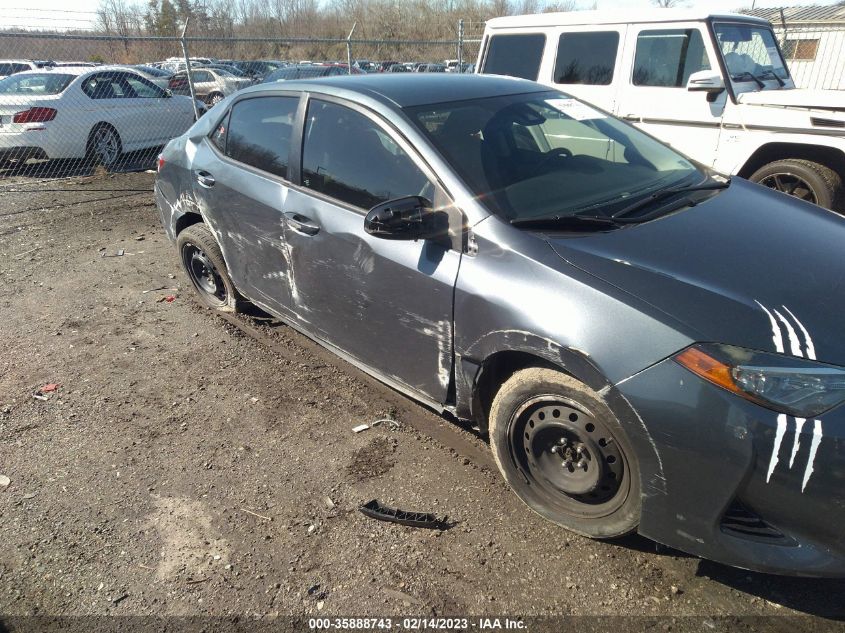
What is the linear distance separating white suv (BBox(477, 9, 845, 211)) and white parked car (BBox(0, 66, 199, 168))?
262 inches

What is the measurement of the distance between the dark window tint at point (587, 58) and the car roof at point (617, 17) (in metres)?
0.14

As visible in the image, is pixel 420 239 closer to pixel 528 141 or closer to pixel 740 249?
pixel 528 141

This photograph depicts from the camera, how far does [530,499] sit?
102 inches

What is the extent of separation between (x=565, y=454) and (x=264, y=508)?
140 cm

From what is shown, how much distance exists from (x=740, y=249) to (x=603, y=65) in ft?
15.4

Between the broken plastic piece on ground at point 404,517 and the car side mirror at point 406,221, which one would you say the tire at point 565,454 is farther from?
the car side mirror at point 406,221

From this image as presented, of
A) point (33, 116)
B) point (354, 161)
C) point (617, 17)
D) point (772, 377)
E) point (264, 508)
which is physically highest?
point (617, 17)

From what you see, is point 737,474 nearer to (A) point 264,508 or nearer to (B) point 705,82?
(A) point 264,508

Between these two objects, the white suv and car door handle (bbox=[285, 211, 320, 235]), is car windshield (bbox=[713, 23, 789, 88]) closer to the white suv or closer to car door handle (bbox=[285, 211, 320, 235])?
the white suv

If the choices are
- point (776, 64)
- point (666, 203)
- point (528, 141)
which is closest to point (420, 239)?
point (528, 141)

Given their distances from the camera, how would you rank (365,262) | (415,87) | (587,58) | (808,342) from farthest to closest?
(587,58) < (415,87) < (365,262) < (808,342)

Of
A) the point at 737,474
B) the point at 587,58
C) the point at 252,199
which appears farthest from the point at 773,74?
the point at 737,474

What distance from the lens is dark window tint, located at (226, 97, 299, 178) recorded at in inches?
137

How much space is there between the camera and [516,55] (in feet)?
23.0
